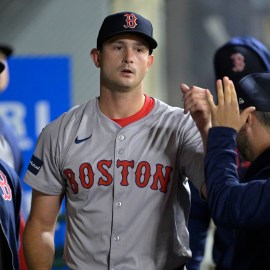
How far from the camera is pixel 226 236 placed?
4.68 m

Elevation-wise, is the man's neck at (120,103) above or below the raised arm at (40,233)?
above

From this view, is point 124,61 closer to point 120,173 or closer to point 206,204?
point 120,173

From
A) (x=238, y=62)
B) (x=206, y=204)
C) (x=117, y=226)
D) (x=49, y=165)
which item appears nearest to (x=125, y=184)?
(x=117, y=226)

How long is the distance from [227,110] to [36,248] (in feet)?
3.50

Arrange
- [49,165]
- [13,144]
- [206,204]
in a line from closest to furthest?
[49,165] < [206,204] < [13,144]

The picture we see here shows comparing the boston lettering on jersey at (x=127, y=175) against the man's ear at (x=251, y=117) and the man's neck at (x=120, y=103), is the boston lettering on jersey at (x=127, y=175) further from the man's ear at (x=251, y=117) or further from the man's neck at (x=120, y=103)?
the man's ear at (x=251, y=117)

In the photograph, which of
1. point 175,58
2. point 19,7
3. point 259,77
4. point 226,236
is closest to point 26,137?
point 19,7

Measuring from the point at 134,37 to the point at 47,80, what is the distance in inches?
134

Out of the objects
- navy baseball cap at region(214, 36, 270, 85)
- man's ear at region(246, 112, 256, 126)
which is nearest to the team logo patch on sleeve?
man's ear at region(246, 112, 256, 126)

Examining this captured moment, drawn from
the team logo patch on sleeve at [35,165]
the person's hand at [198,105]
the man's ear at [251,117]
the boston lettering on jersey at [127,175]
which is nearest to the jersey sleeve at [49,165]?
the team logo patch on sleeve at [35,165]

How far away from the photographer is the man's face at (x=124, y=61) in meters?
3.62

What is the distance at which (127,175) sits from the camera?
3602 mm

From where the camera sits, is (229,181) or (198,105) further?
(198,105)

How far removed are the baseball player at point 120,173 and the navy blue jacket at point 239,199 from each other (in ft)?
1.18
